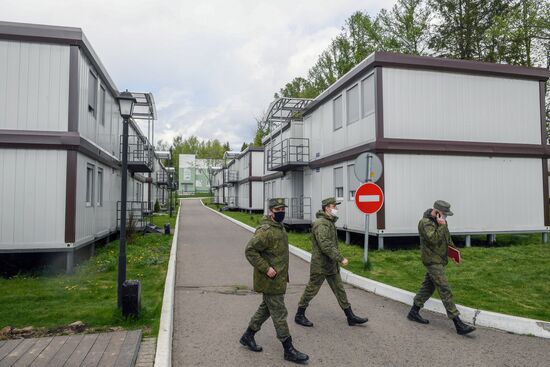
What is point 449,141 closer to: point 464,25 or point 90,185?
point 90,185

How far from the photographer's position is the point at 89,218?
37.9ft

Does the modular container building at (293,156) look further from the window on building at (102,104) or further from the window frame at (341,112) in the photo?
the window on building at (102,104)

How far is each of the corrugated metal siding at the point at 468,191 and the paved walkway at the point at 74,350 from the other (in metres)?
9.12

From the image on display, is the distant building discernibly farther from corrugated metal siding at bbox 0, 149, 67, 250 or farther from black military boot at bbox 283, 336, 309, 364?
black military boot at bbox 283, 336, 309, 364

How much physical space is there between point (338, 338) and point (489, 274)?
17.3 feet

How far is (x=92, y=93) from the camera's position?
12.0 m

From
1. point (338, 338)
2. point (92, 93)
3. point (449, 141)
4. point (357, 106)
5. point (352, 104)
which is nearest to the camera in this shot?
point (338, 338)

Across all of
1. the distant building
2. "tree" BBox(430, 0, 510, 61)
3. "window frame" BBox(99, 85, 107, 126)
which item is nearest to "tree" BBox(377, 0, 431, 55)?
"tree" BBox(430, 0, 510, 61)

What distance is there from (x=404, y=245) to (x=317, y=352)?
30.1ft

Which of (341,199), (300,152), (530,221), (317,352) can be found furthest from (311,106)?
(317,352)

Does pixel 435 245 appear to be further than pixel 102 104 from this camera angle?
No

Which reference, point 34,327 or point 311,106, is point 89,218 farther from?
point 311,106

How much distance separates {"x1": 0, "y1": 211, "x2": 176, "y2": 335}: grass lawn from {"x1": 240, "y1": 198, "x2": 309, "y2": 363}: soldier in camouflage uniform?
64.0 inches

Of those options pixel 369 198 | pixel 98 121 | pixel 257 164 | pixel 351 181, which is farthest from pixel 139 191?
pixel 369 198
